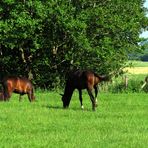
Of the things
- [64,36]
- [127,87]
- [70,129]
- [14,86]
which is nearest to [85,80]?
[14,86]

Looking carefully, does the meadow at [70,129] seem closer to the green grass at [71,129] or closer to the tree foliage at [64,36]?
the green grass at [71,129]

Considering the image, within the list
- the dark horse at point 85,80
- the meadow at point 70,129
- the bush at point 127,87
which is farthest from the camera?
the bush at point 127,87

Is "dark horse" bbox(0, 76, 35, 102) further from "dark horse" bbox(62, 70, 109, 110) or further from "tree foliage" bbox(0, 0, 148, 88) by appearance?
"tree foliage" bbox(0, 0, 148, 88)

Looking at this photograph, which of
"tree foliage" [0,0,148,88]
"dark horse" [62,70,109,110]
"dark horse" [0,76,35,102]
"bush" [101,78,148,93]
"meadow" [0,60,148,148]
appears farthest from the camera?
"bush" [101,78,148,93]

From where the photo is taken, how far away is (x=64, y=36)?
1406 inches

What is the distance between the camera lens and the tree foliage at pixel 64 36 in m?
33.4

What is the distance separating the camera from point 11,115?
→ 16.5 meters

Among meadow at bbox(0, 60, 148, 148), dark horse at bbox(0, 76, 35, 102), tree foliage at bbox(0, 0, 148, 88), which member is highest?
tree foliage at bbox(0, 0, 148, 88)

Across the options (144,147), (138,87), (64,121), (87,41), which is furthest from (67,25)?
(144,147)

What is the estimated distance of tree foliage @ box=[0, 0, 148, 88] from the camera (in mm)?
33438

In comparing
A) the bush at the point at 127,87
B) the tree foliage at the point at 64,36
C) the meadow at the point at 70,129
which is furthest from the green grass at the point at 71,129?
the bush at the point at 127,87

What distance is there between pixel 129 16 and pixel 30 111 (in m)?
21.2

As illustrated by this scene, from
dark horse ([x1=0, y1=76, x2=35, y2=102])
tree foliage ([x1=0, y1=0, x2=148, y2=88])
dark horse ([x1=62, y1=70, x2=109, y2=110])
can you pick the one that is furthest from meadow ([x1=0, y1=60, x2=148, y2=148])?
tree foliage ([x1=0, y1=0, x2=148, y2=88])

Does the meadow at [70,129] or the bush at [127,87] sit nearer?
the meadow at [70,129]
